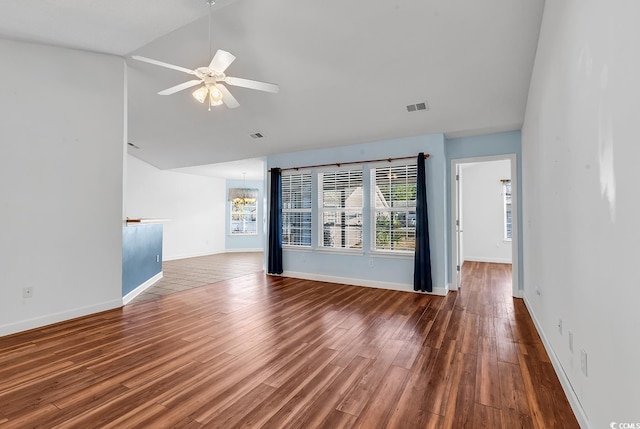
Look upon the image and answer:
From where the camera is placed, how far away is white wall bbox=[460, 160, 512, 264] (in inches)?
318

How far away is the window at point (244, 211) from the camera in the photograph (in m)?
10.6

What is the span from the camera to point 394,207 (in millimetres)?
5098

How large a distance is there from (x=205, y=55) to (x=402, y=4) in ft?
8.08

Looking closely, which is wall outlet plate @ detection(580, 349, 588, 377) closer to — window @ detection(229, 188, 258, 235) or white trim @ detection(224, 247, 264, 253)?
window @ detection(229, 188, 258, 235)

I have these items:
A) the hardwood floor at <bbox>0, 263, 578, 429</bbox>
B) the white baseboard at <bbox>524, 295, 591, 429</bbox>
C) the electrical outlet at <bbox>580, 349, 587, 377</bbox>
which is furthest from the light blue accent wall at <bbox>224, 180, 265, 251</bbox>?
the electrical outlet at <bbox>580, 349, 587, 377</bbox>

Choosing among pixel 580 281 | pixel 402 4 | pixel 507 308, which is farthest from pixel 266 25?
pixel 507 308

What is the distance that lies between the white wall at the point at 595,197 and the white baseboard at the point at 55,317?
4764 mm

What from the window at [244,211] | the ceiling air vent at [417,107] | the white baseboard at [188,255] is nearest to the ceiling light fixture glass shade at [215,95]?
the ceiling air vent at [417,107]

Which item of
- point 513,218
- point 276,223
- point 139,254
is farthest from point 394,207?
point 139,254

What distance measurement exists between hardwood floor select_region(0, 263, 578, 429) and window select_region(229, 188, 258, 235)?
6745 mm

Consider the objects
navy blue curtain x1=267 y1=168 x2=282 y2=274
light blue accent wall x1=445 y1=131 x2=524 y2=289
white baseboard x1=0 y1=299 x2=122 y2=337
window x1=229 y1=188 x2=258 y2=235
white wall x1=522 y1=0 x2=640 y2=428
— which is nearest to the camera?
white wall x1=522 y1=0 x2=640 y2=428

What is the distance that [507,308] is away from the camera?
4.02 meters

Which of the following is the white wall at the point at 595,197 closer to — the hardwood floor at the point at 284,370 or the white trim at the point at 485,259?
the hardwood floor at the point at 284,370

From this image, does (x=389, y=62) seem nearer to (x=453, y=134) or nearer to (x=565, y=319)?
(x=453, y=134)
